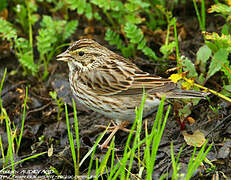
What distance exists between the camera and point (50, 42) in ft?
17.4

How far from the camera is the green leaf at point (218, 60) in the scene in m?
4.14

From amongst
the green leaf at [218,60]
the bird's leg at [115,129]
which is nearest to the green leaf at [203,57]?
the green leaf at [218,60]

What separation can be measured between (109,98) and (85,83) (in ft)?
1.11

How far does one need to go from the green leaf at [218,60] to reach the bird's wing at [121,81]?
0.55m

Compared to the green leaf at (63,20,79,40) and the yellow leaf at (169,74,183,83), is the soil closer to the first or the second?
the green leaf at (63,20,79,40)

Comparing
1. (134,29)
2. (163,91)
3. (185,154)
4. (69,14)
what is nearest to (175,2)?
(134,29)

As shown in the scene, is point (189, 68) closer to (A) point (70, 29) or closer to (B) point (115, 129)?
(B) point (115, 129)

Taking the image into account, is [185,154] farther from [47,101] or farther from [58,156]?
[47,101]

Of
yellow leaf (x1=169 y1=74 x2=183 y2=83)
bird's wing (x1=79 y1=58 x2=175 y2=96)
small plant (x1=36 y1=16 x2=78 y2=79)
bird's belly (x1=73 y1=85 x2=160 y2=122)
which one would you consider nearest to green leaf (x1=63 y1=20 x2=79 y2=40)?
small plant (x1=36 y1=16 x2=78 y2=79)

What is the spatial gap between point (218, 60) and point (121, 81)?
1099mm

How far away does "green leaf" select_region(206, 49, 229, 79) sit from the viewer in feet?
13.6

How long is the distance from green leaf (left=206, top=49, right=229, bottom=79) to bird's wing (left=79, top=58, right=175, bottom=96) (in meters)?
0.55

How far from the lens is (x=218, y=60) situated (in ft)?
13.7

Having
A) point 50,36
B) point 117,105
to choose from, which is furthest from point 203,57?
point 50,36
